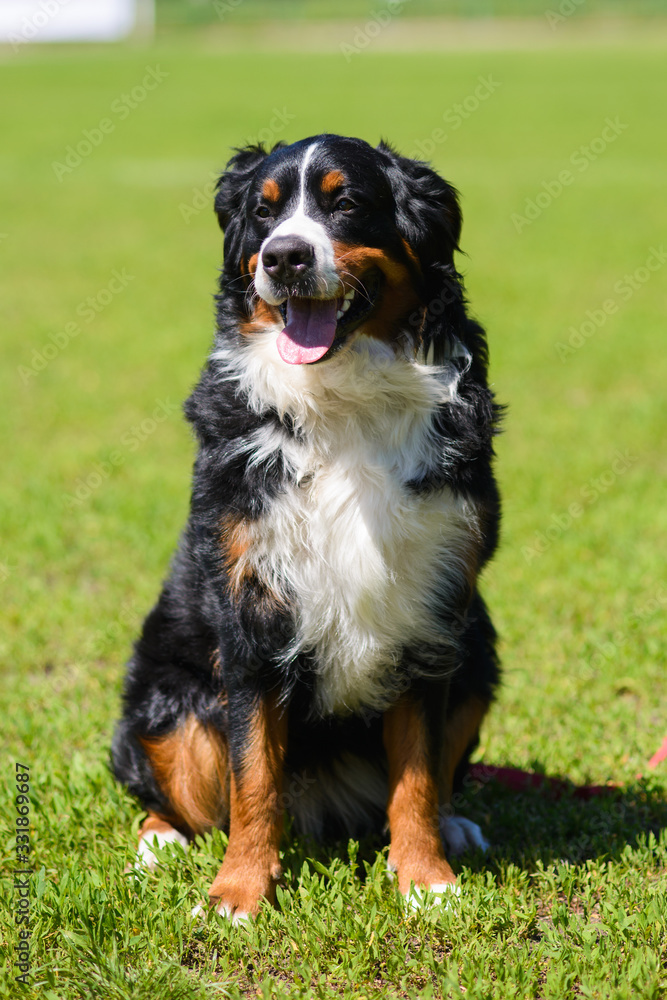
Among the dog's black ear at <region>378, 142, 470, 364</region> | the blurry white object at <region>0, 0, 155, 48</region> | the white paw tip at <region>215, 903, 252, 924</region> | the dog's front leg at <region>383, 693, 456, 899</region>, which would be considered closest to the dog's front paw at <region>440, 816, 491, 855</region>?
the dog's front leg at <region>383, 693, 456, 899</region>

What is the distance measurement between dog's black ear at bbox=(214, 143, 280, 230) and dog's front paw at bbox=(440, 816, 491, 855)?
2105mm

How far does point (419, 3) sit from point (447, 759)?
52500mm

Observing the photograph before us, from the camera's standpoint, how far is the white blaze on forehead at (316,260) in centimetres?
277

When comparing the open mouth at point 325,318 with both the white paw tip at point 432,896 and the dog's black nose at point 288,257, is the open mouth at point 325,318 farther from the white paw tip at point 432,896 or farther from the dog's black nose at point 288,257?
the white paw tip at point 432,896

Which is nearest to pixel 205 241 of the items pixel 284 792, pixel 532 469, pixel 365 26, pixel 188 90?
pixel 532 469

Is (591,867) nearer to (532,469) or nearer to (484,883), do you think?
(484,883)

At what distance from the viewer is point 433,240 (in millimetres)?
3029

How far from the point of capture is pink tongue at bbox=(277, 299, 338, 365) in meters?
2.85

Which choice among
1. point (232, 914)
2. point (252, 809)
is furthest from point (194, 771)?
point (232, 914)

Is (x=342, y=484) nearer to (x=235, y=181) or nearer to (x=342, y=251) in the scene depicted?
(x=342, y=251)

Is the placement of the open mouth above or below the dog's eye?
below

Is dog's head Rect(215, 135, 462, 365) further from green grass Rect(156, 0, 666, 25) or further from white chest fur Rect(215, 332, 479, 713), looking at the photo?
green grass Rect(156, 0, 666, 25)

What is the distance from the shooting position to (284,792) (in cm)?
325

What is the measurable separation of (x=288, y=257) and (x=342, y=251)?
198mm
